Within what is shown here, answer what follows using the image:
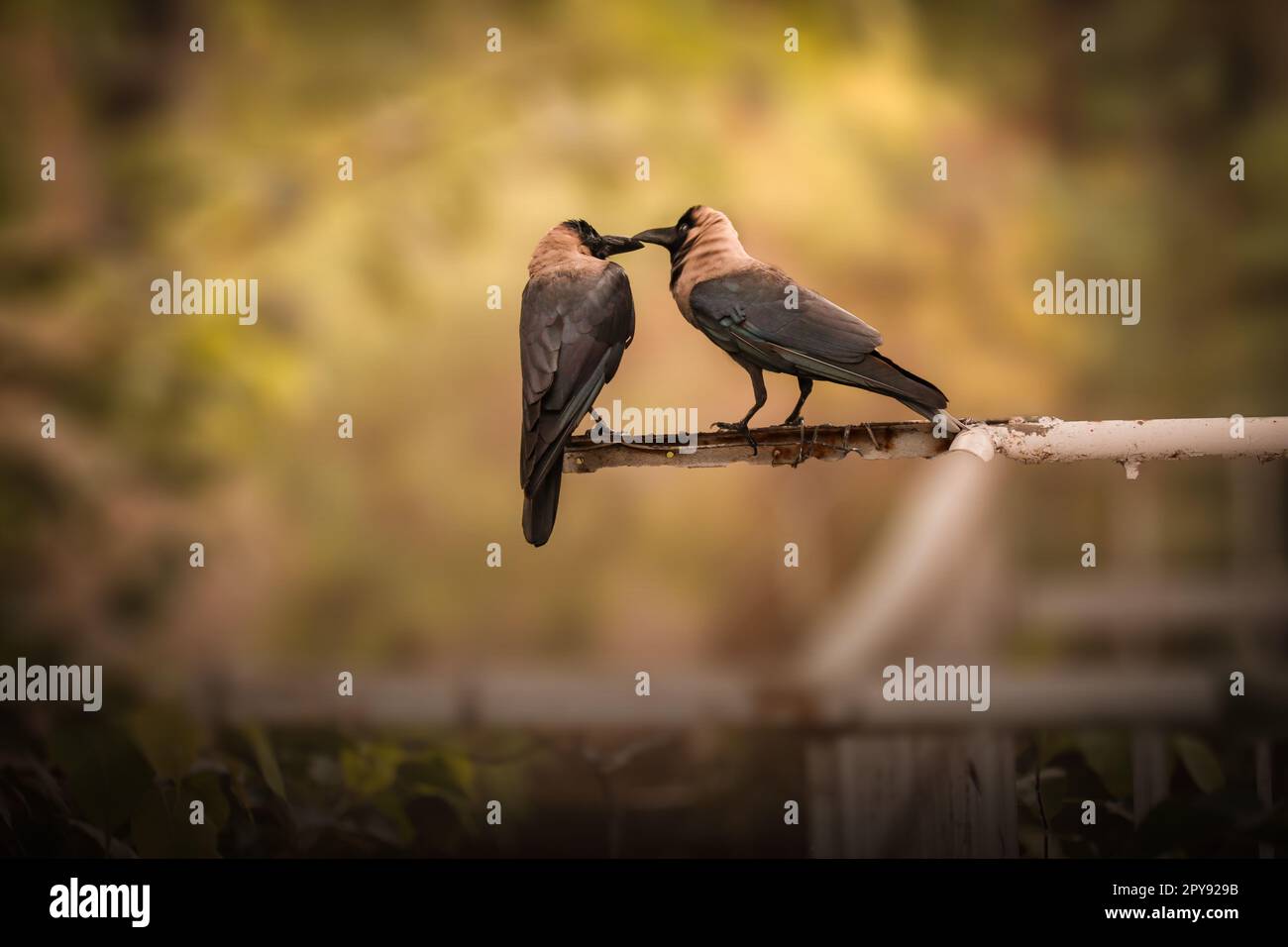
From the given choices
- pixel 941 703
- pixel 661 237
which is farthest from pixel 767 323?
A: pixel 941 703

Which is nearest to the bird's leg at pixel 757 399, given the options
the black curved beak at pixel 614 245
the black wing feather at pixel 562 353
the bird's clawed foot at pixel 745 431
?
the bird's clawed foot at pixel 745 431

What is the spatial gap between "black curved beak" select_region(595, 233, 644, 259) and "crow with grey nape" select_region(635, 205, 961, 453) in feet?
0.09


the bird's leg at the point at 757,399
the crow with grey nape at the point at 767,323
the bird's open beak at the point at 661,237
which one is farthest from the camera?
the bird's open beak at the point at 661,237

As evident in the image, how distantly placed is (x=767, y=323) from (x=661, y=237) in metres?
0.33

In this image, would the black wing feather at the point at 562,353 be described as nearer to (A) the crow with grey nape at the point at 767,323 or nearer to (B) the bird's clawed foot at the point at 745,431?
(A) the crow with grey nape at the point at 767,323

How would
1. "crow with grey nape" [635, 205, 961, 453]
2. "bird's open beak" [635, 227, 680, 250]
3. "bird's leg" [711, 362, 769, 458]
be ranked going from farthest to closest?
"bird's open beak" [635, 227, 680, 250], "bird's leg" [711, 362, 769, 458], "crow with grey nape" [635, 205, 961, 453]

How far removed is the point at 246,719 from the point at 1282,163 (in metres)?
2.77

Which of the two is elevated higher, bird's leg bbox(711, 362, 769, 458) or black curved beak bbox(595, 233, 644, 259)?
black curved beak bbox(595, 233, 644, 259)

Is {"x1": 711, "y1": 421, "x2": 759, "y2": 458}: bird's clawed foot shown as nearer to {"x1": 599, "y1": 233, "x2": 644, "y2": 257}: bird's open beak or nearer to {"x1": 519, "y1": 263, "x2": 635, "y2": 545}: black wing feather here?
{"x1": 519, "y1": 263, "x2": 635, "y2": 545}: black wing feather

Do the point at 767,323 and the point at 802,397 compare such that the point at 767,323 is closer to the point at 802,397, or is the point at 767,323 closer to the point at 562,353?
the point at 802,397

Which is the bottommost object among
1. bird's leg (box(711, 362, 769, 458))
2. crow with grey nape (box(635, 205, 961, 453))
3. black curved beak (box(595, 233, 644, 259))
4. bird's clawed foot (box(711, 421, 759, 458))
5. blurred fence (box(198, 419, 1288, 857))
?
blurred fence (box(198, 419, 1288, 857))

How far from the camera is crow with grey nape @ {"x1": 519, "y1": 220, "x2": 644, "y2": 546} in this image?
2.23 m

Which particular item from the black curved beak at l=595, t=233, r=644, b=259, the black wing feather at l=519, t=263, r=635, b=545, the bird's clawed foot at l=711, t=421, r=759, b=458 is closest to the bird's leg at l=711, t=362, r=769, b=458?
the bird's clawed foot at l=711, t=421, r=759, b=458

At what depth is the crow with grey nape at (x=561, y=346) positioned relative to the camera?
2232 millimetres
